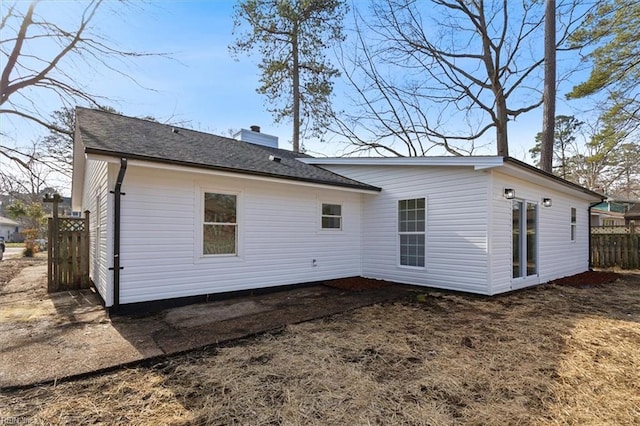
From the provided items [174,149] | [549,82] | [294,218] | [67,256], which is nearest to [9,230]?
[67,256]

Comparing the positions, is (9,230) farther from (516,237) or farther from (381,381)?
(381,381)

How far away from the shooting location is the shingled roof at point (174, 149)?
5.20 meters

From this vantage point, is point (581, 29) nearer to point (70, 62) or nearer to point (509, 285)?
point (509, 285)

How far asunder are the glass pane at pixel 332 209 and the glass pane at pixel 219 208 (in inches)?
95.1

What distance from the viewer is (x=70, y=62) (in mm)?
10828

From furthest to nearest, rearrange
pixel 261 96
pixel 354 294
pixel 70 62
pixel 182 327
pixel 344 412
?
pixel 261 96 < pixel 70 62 < pixel 354 294 < pixel 182 327 < pixel 344 412

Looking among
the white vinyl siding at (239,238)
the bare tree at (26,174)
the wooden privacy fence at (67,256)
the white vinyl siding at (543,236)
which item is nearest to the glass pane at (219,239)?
the white vinyl siding at (239,238)

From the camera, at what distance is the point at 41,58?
35.2 ft

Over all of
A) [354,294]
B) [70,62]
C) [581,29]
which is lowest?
[354,294]

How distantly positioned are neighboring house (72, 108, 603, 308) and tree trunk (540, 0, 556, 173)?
3.38 meters

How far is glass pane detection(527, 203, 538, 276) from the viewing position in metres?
7.87

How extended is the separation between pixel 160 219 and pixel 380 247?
5111 millimetres

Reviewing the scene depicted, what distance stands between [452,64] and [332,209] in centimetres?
1013

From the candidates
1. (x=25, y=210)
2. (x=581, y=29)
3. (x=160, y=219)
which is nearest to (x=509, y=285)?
(x=160, y=219)
